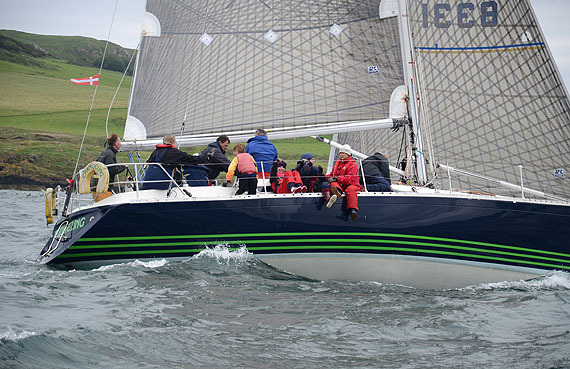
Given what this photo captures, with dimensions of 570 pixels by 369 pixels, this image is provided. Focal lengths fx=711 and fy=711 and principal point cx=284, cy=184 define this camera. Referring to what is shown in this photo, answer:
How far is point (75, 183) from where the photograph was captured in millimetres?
10789

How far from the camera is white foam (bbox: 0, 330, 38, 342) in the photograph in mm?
6005

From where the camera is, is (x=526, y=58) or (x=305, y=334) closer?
(x=305, y=334)

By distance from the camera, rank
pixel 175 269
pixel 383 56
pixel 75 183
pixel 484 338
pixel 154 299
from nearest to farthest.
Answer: pixel 484 338
pixel 154 299
pixel 175 269
pixel 75 183
pixel 383 56

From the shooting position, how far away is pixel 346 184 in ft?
31.6

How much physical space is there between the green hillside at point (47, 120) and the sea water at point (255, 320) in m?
19.6

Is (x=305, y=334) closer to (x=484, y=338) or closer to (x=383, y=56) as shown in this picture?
(x=484, y=338)

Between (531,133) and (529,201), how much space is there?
8.51 ft

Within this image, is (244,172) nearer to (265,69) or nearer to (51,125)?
(265,69)

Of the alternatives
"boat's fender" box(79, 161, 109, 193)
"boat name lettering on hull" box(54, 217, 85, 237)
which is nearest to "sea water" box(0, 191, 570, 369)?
"boat name lettering on hull" box(54, 217, 85, 237)

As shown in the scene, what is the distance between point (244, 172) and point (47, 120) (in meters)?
75.9

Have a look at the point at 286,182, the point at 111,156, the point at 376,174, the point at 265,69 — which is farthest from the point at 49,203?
the point at 376,174

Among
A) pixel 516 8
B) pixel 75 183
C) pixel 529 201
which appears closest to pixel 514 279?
pixel 529 201

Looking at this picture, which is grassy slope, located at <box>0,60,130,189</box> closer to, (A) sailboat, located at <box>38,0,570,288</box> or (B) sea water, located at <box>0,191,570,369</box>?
(A) sailboat, located at <box>38,0,570,288</box>

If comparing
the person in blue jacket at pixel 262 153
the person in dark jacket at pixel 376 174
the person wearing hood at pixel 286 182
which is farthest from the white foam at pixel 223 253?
the person in dark jacket at pixel 376 174
